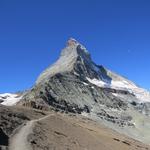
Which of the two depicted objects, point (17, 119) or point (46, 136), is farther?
point (17, 119)

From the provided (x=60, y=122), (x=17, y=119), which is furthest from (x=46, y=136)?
(x=60, y=122)

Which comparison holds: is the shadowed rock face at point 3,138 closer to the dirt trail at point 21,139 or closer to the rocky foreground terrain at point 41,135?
the rocky foreground terrain at point 41,135

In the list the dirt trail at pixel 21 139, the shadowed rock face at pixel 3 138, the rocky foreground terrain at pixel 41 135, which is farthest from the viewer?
the rocky foreground terrain at pixel 41 135

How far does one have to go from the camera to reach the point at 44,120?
99000 millimetres

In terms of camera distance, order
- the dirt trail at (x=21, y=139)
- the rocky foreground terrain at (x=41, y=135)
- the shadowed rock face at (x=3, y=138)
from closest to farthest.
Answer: the dirt trail at (x=21, y=139) → the shadowed rock face at (x=3, y=138) → the rocky foreground terrain at (x=41, y=135)

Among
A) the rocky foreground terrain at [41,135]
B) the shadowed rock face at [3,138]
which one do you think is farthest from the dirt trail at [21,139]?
the shadowed rock face at [3,138]

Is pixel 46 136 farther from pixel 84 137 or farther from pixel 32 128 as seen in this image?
pixel 84 137

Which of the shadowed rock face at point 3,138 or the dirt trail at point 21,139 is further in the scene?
the shadowed rock face at point 3,138

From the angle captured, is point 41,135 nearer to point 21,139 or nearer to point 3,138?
point 21,139

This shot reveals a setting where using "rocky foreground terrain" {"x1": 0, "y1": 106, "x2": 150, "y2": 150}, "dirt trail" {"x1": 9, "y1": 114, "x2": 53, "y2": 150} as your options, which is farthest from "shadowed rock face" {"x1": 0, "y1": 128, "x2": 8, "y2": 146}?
"dirt trail" {"x1": 9, "y1": 114, "x2": 53, "y2": 150}

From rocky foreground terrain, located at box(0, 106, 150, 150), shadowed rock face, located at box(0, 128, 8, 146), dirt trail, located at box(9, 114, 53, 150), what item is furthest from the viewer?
rocky foreground terrain, located at box(0, 106, 150, 150)

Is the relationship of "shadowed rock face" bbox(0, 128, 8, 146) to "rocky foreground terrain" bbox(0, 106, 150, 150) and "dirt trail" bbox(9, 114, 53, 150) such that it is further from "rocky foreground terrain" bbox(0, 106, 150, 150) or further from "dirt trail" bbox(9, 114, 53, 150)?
"dirt trail" bbox(9, 114, 53, 150)

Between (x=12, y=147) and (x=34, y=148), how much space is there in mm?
3947

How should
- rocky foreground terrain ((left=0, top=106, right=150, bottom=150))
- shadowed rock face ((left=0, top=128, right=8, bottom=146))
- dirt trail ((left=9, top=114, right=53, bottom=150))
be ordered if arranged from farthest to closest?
rocky foreground terrain ((left=0, top=106, right=150, bottom=150))
shadowed rock face ((left=0, top=128, right=8, bottom=146))
dirt trail ((left=9, top=114, right=53, bottom=150))
